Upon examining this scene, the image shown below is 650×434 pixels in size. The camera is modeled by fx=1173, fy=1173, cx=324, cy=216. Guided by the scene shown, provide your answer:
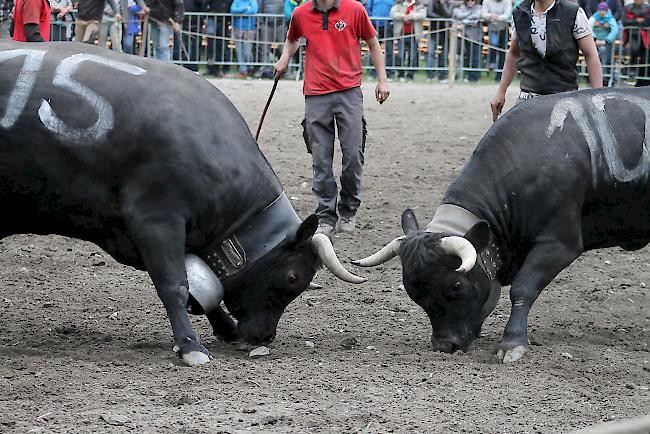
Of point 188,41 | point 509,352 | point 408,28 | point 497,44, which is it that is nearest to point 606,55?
point 497,44

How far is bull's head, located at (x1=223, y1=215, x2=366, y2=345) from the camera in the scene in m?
6.71

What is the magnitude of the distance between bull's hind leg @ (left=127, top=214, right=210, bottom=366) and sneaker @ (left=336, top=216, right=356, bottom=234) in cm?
360

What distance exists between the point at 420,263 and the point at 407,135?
8381 mm

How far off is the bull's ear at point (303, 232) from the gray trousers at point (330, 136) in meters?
3.02

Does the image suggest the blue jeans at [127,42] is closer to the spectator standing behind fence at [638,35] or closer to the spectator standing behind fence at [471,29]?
the spectator standing behind fence at [471,29]

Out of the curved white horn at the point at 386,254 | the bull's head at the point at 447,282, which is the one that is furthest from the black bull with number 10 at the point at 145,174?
the bull's head at the point at 447,282

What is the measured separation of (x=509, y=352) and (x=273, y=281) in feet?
4.59

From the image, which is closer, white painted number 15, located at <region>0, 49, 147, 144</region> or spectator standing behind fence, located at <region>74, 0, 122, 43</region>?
white painted number 15, located at <region>0, 49, 147, 144</region>

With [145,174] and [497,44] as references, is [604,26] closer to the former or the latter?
[497,44]

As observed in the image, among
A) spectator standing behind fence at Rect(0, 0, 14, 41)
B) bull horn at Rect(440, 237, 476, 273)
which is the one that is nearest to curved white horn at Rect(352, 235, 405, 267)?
bull horn at Rect(440, 237, 476, 273)

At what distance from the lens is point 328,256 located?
21.6 feet

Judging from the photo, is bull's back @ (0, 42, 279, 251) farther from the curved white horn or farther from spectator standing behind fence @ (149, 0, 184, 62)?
spectator standing behind fence @ (149, 0, 184, 62)

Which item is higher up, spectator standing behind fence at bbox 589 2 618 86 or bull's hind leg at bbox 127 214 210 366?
spectator standing behind fence at bbox 589 2 618 86

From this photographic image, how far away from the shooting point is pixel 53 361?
20.8ft
